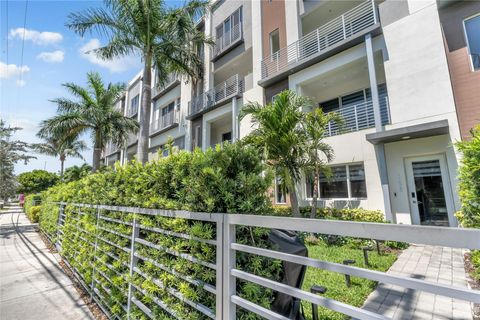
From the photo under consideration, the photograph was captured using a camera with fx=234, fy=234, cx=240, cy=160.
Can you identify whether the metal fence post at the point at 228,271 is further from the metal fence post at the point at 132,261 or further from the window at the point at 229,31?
the window at the point at 229,31

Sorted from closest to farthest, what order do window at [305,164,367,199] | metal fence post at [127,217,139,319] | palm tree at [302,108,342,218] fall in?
1. metal fence post at [127,217,139,319]
2. palm tree at [302,108,342,218]
3. window at [305,164,367,199]

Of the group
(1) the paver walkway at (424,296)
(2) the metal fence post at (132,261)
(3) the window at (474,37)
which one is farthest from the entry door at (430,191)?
(2) the metal fence post at (132,261)

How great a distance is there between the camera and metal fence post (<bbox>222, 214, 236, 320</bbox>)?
1.90 meters

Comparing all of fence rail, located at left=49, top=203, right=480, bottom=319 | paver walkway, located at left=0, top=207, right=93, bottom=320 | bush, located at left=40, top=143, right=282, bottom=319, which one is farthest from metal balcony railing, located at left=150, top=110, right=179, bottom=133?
bush, located at left=40, top=143, right=282, bottom=319

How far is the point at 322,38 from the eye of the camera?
36.2ft

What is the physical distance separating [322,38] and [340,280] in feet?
34.3

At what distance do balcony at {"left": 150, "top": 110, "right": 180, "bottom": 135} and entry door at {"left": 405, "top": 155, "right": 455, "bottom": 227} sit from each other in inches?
659

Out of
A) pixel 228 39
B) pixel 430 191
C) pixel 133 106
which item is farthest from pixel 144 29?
pixel 133 106

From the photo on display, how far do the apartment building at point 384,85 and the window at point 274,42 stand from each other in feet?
0.23

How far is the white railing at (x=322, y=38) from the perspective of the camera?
9.90m

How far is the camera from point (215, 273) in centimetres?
215

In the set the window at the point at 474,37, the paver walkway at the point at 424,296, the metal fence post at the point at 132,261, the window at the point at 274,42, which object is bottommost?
the paver walkway at the point at 424,296

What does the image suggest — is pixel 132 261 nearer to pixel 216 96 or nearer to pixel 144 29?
pixel 144 29

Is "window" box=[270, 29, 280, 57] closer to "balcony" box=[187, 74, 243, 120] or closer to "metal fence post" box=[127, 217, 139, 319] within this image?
"balcony" box=[187, 74, 243, 120]
